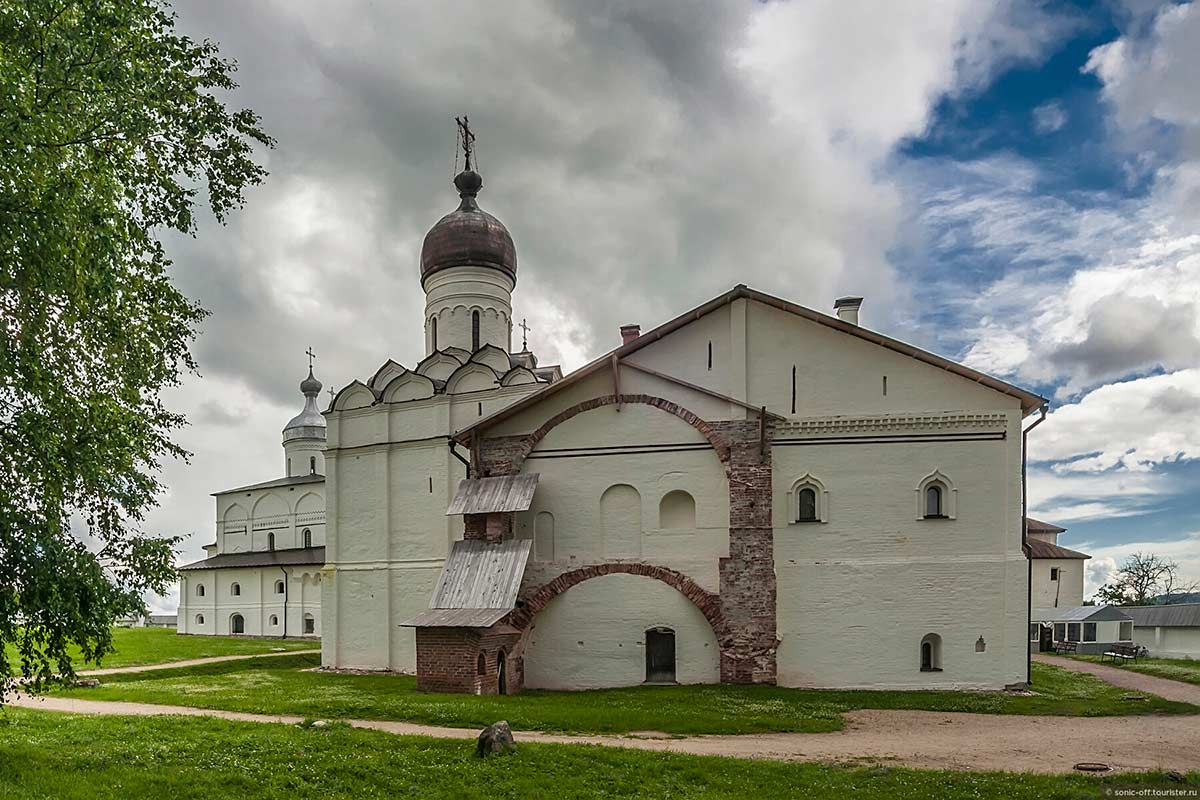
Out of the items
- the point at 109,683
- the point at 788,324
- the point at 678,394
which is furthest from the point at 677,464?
the point at 109,683

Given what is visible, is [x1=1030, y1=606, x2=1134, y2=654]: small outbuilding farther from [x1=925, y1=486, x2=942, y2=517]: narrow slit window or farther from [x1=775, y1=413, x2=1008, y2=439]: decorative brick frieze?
[x1=775, y1=413, x2=1008, y2=439]: decorative brick frieze

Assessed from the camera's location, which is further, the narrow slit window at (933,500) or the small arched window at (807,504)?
the small arched window at (807,504)

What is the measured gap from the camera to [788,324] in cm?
1861

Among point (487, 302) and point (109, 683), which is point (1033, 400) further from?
A: point (109, 683)

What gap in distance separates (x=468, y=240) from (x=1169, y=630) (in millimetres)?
29858

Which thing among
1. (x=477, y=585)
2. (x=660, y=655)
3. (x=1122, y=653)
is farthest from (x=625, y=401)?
(x=1122, y=653)

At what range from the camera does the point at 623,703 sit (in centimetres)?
1502

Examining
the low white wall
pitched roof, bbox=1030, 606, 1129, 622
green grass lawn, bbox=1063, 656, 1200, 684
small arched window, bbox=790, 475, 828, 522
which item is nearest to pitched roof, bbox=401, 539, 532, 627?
the low white wall

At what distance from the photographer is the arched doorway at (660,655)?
17906 mm

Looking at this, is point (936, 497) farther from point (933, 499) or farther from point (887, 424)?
point (887, 424)

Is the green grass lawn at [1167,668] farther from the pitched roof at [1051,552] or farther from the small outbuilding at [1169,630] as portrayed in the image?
the pitched roof at [1051,552]

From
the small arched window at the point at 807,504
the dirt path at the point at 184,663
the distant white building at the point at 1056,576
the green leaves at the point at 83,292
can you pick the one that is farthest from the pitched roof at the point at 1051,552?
the green leaves at the point at 83,292

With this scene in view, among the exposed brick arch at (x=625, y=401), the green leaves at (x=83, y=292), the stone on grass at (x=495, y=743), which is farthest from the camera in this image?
the exposed brick arch at (x=625, y=401)

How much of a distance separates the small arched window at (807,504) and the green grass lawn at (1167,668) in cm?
1081
